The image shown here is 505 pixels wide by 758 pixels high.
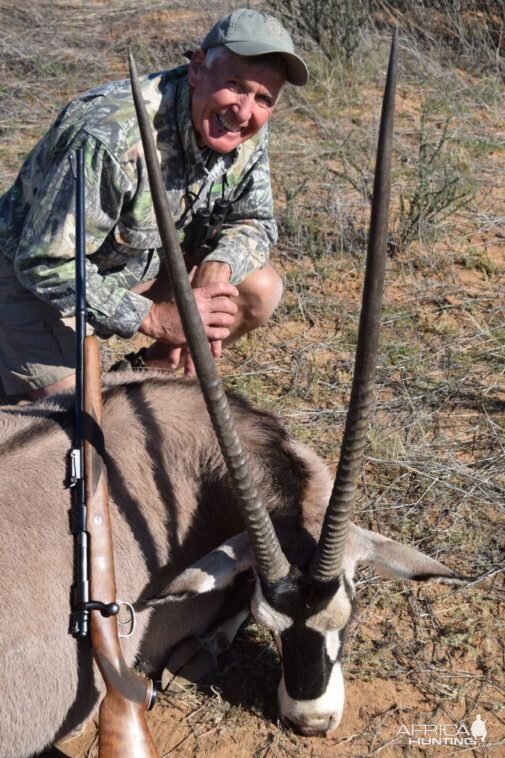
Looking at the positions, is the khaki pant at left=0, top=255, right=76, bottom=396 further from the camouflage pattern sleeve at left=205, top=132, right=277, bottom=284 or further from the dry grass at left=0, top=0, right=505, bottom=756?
the dry grass at left=0, top=0, right=505, bottom=756

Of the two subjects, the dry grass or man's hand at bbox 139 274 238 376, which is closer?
the dry grass

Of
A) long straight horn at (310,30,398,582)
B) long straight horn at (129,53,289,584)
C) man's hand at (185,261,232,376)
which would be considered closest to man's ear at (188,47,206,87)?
man's hand at (185,261,232,376)

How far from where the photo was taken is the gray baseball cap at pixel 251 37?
3.78 metres

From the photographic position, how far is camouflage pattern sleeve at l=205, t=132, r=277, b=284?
4488mm

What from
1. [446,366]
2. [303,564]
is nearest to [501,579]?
[303,564]

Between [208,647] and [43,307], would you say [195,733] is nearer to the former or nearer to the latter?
[208,647]

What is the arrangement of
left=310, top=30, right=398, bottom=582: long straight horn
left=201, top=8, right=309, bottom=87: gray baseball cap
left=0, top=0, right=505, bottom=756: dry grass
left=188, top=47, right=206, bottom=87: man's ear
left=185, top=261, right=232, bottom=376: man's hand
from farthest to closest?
left=185, top=261, right=232, bottom=376: man's hand → left=188, top=47, right=206, bottom=87: man's ear → left=201, top=8, right=309, bottom=87: gray baseball cap → left=0, top=0, right=505, bottom=756: dry grass → left=310, top=30, right=398, bottom=582: long straight horn

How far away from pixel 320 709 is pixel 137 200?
2.21 meters

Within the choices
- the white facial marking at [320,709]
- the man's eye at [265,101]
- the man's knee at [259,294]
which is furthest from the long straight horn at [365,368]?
the man's knee at [259,294]

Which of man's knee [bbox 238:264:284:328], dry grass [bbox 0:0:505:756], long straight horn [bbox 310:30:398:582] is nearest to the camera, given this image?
long straight horn [bbox 310:30:398:582]

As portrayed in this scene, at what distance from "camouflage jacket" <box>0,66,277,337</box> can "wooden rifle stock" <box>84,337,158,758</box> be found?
0.84m

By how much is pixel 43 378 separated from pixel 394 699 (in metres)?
2.19

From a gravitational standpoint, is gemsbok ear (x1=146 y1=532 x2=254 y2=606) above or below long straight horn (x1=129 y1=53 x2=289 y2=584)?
below

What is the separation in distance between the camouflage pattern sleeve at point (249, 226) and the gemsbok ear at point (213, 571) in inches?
65.2
